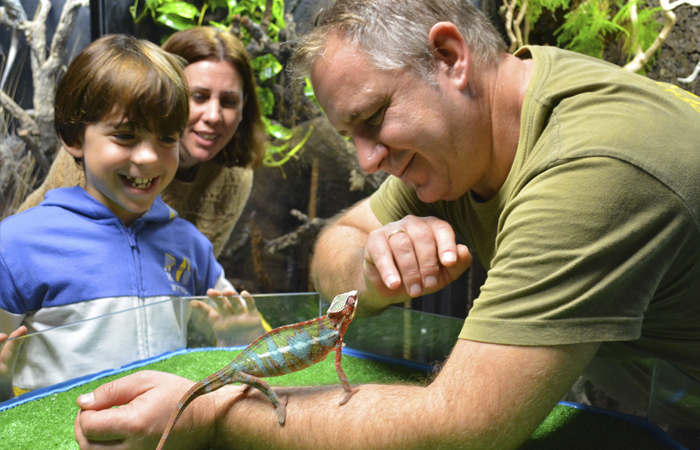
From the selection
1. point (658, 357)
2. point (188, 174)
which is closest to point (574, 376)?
point (658, 357)

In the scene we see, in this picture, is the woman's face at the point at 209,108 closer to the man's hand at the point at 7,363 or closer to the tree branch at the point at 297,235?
the tree branch at the point at 297,235

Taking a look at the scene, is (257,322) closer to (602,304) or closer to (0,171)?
(602,304)

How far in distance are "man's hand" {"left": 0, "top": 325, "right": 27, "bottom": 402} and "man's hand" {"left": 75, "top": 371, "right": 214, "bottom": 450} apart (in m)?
0.31

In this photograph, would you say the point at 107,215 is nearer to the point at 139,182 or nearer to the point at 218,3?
the point at 139,182

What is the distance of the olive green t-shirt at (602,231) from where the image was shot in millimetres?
911

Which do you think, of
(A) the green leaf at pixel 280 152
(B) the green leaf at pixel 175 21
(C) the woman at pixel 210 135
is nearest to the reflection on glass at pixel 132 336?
(C) the woman at pixel 210 135

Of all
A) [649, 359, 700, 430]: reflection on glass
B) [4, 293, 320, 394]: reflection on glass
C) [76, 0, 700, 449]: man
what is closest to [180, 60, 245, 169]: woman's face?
[4, 293, 320, 394]: reflection on glass

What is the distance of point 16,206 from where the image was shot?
2865mm

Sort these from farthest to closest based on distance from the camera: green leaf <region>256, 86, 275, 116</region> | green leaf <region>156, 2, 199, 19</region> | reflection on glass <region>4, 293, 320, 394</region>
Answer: green leaf <region>256, 86, 275, 116</region>, green leaf <region>156, 2, 199, 19</region>, reflection on glass <region>4, 293, 320, 394</region>

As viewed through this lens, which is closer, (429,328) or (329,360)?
(329,360)

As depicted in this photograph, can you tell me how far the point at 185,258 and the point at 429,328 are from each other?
108 centimetres

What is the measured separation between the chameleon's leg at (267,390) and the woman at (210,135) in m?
1.89

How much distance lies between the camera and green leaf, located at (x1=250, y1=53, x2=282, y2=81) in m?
3.93

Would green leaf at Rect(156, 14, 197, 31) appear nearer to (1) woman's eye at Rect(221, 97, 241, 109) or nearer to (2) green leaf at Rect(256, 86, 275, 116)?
(2) green leaf at Rect(256, 86, 275, 116)
